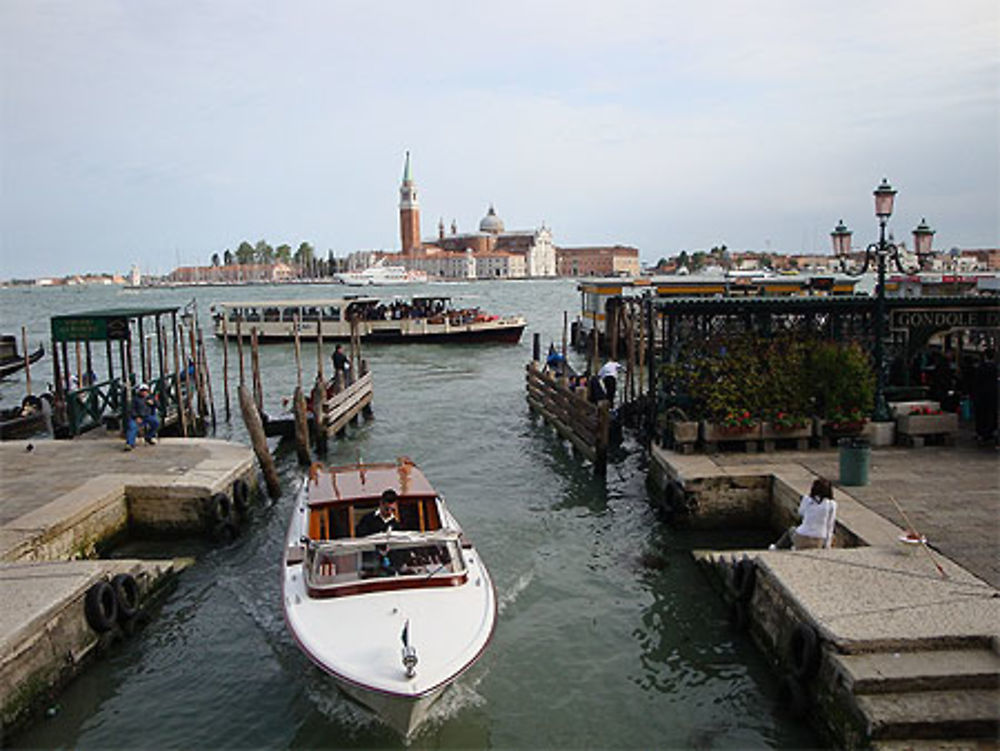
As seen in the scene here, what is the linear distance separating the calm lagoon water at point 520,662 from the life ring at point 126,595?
31 centimetres

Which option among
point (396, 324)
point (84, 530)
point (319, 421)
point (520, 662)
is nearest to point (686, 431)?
point (520, 662)

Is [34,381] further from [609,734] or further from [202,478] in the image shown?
[609,734]

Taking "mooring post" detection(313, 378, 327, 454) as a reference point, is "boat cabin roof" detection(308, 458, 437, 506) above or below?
above

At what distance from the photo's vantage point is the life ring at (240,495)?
13.1 meters

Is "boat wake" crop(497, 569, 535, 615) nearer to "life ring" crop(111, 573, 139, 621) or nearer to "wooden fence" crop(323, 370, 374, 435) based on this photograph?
"life ring" crop(111, 573, 139, 621)

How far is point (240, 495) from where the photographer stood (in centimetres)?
1322

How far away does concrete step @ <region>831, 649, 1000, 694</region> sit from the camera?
6.08 metres

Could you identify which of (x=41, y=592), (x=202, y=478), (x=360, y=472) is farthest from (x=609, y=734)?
(x=202, y=478)

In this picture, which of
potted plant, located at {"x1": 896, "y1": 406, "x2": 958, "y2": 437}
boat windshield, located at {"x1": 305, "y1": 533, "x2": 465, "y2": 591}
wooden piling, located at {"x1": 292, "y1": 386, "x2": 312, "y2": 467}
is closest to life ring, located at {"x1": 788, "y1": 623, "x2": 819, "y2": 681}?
boat windshield, located at {"x1": 305, "y1": 533, "x2": 465, "y2": 591}

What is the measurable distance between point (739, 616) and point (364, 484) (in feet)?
14.6

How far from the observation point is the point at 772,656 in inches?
313

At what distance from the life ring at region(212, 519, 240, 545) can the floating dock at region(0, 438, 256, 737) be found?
16 millimetres

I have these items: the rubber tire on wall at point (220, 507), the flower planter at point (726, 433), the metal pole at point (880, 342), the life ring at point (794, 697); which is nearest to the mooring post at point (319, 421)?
the rubber tire on wall at point (220, 507)

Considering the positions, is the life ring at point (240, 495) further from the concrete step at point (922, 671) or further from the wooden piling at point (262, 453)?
the concrete step at point (922, 671)
